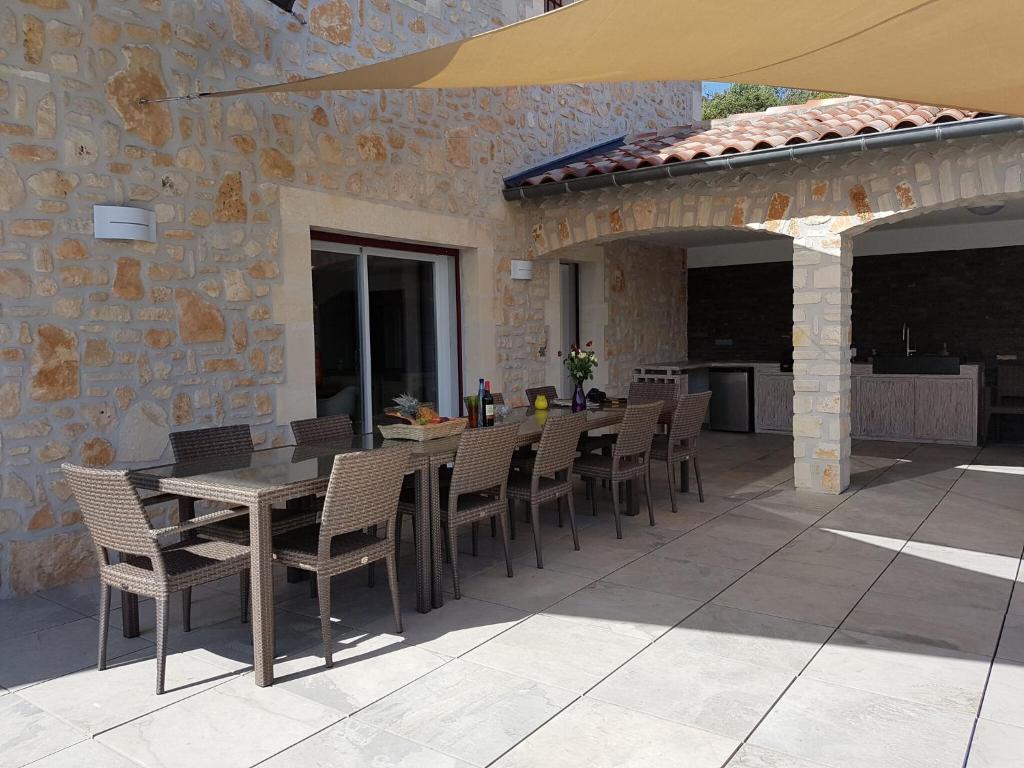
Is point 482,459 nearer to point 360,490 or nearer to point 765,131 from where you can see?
point 360,490

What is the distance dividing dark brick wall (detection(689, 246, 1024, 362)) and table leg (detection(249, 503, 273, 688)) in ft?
29.8

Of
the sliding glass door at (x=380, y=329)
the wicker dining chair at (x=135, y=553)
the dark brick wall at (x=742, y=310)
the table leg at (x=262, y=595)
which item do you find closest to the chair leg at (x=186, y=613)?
the wicker dining chair at (x=135, y=553)

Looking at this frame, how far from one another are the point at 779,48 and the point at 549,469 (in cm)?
249

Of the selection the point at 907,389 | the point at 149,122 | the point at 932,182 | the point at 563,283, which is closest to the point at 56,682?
the point at 149,122

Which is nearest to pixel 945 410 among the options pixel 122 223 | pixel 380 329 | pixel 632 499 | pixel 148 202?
pixel 632 499

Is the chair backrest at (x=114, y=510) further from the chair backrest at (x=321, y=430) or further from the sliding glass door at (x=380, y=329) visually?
the sliding glass door at (x=380, y=329)

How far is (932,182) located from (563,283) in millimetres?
4259

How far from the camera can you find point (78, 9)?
4.20 meters

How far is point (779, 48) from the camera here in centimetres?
289

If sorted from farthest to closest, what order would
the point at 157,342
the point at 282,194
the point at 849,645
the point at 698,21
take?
the point at 282,194
the point at 157,342
the point at 849,645
the point at 698,21

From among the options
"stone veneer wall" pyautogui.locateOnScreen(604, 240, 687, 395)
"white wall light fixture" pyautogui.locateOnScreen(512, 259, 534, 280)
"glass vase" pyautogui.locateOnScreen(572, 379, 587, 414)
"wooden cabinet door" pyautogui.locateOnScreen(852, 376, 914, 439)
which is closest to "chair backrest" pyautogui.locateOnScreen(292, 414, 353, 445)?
"glass vase" pyautogui.locateOnScreen(572, 379, 587, 414)

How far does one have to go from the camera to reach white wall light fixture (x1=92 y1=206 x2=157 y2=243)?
427 centimetres

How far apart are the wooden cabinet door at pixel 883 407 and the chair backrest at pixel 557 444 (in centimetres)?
549

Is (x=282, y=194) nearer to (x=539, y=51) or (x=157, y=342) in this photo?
(x=157, y=342)
